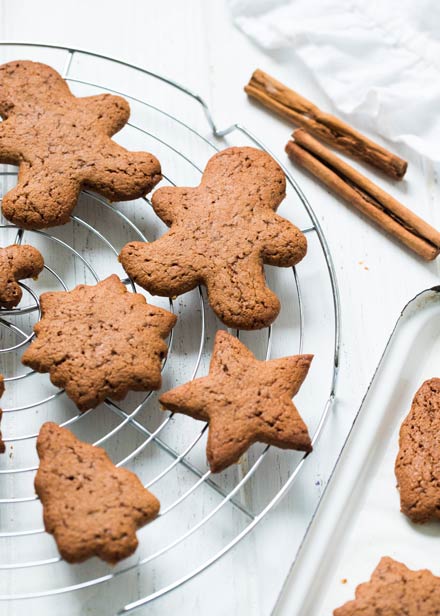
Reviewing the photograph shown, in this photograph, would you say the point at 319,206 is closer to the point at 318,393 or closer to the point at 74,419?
the point at 318,393

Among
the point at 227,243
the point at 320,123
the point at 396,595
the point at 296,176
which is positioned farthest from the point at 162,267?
the point at 396,595

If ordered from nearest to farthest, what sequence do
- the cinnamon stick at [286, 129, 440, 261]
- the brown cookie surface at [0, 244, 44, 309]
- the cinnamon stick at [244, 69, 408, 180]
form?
the brown cookie surface at [0, 244, 44, 309] < the cinnamon stick at [286, 129, 440, 261] < the cinnamon stick at [244, 69, 408, 180]

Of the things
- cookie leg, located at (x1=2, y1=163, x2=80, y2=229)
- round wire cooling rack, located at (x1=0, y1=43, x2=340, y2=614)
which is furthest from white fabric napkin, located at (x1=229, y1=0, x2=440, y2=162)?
cookie leg, located at (x1=2, y1=163, x2=80, y2=229)

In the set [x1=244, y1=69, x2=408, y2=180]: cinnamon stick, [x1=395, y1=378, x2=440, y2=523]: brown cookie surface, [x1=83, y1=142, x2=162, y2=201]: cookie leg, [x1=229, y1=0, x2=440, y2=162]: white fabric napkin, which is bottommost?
[x1=395, y1=378, x2=440, y2=523]: brown cookie surface

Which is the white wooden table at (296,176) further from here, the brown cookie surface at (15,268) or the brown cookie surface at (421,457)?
the brown cookie surface at (15,268)

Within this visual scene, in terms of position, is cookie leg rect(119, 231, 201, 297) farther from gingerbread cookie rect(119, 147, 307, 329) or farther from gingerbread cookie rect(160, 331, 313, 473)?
gingerbread cookie rect(160, 331, 313, 473)

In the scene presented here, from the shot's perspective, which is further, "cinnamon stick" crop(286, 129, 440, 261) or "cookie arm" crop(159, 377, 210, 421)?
"cinnamon stick" crop(286, 129, 440, 261)

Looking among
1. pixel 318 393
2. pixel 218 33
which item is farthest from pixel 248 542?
pixel 218 33
